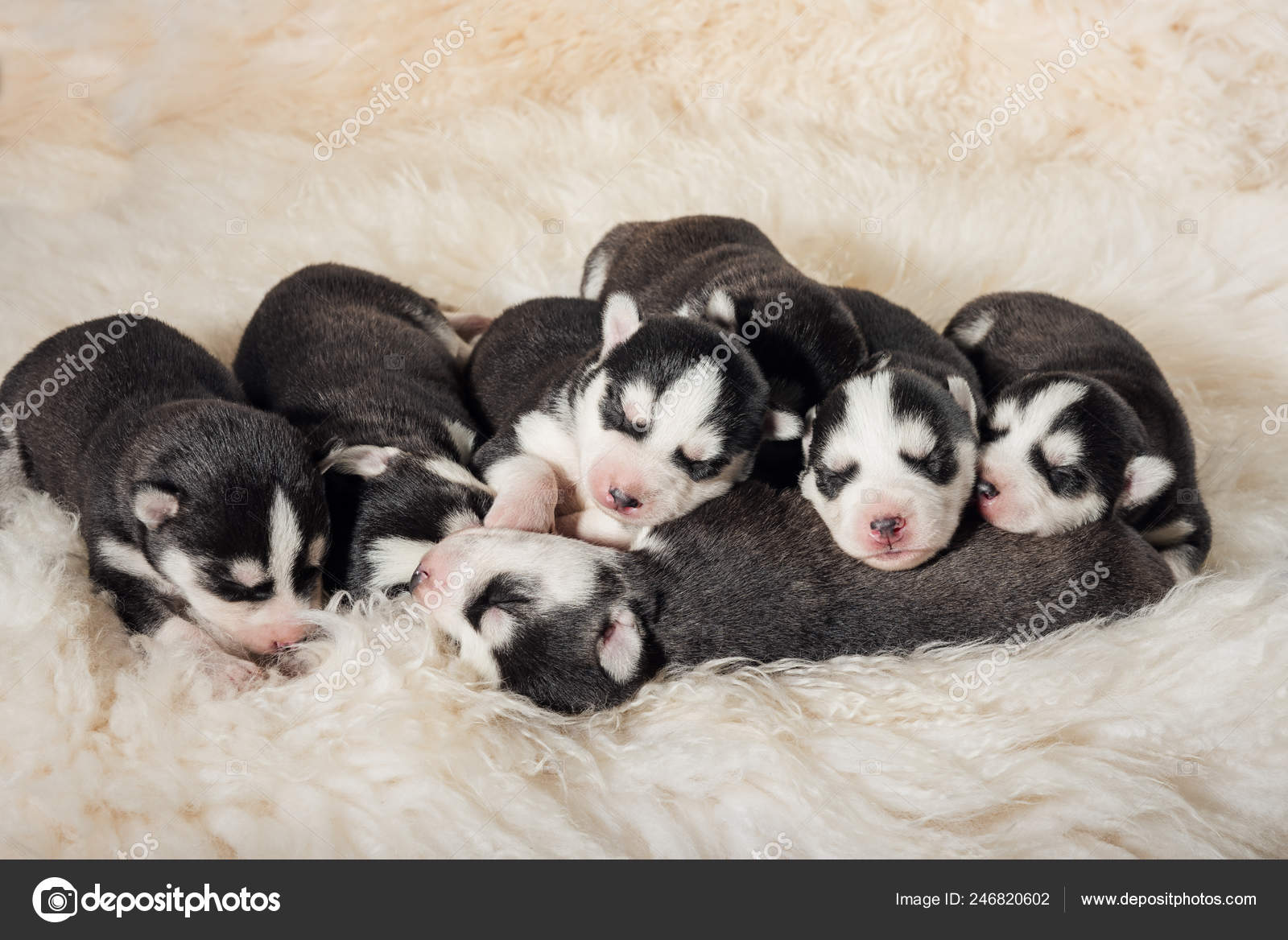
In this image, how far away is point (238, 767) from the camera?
7.32 feet

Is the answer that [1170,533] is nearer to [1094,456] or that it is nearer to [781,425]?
[1094,456]

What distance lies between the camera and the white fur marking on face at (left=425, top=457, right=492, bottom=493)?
2.95 m

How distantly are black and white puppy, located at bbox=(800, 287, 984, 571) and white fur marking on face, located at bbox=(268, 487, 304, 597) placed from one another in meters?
1.23

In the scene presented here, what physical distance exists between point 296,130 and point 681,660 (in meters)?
3.23

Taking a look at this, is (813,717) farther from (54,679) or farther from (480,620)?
(54,679)

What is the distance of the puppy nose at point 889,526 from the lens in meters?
2.49

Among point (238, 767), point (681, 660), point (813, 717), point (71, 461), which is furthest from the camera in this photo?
point (71, 461)

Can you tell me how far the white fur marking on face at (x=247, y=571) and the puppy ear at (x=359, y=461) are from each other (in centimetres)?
37

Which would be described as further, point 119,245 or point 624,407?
point 119,245

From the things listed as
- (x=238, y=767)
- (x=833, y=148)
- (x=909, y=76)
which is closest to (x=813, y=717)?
(x=238, y=767)
